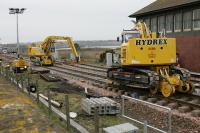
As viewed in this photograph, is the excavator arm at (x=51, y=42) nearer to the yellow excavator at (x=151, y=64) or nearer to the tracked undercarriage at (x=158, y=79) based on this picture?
the tracked undercarriage at (x=158, y=79)

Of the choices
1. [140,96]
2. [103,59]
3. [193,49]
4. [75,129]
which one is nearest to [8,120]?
[75,129]

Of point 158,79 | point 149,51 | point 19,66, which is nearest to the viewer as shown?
point 158,79

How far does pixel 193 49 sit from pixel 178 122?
55.2 ft

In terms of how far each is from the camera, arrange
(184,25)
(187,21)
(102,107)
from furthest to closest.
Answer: (184,25)
(187,21)
(102,107)

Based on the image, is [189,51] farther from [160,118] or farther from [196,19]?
[160,118]

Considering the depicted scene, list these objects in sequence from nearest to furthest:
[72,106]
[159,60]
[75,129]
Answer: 1. [75,129]
2. [72,106]
3. [159,60]

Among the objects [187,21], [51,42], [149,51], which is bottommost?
[149,51]

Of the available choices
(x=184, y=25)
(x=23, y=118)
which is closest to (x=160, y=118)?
(x=23, y=118)

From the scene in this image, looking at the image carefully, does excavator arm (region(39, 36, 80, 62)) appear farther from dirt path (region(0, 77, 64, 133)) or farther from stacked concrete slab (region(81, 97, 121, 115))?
stacked concrete slab (region(81, 97, 121, 115))

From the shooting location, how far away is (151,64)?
19.2m

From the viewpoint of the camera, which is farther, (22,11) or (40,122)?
(22,11)

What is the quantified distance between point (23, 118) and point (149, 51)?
878 cm

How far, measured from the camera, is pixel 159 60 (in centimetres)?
1923

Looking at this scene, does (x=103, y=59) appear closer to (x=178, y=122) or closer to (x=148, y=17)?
(x=148, y=17)
